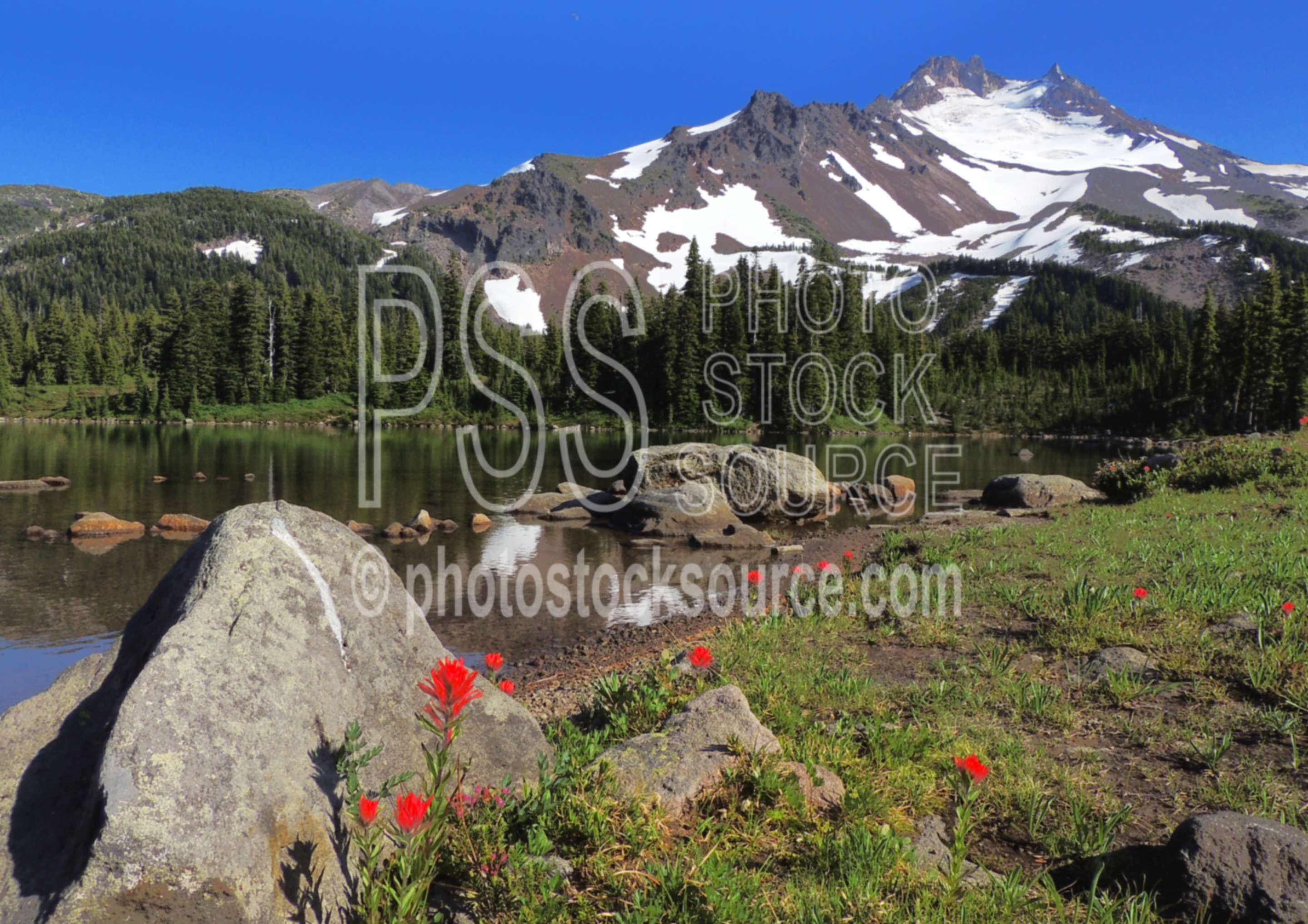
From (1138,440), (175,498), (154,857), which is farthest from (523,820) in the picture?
(1138,440)

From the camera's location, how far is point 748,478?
28.9 m

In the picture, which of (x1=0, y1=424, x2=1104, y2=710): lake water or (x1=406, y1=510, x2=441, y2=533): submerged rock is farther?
(x1=406, y1=510, x2=441, y2=533): submerged rock

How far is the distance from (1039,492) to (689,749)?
26935 mm

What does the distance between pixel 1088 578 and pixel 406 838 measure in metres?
9.57

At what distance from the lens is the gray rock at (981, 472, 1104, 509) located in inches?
1070

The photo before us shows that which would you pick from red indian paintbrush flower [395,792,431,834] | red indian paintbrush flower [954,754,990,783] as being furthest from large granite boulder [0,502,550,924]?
red indian paintbrush flower [954,754,990,783]

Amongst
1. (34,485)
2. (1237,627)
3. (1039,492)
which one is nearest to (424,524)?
(34,485)

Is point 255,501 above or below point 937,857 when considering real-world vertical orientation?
below

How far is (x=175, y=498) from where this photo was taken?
27.4m

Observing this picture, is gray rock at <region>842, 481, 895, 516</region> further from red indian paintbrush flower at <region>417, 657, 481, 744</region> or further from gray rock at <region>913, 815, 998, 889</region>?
red indian paintbrush flower at <region>417, 657, 481, 744</region>

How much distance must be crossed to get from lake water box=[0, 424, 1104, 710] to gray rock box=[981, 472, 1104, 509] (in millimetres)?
4561

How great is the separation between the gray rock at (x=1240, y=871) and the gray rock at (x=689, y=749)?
7.41 feet

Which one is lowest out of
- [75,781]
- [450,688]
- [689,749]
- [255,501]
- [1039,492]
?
[255,501]

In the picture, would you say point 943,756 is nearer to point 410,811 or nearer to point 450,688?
point 450,688
